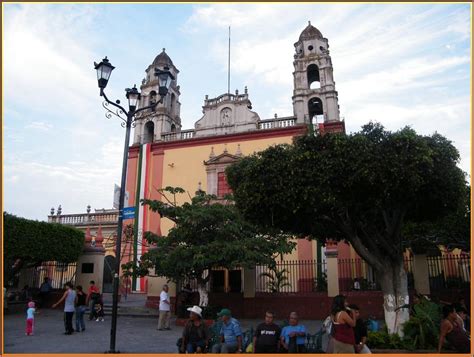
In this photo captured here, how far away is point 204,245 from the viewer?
12258 mm

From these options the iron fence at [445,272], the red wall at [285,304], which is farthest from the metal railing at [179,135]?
the iron fence at [445,272]

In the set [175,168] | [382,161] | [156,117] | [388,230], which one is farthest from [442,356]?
[156,117]

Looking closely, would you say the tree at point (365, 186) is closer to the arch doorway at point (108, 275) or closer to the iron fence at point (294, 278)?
the iron fence at point (294, 278)

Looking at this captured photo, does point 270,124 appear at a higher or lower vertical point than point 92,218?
higher

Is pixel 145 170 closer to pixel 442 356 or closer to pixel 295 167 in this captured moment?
pixel 295 167

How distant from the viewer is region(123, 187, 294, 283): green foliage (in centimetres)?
1201

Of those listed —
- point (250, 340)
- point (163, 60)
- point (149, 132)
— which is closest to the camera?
point (250, 340)

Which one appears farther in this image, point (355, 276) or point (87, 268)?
point (87, 268)

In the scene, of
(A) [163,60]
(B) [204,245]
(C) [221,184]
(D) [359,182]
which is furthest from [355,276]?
(A) [163,60]

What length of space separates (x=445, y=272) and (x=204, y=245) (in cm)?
819

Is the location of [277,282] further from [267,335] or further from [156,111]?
[156,111]

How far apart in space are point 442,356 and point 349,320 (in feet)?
6.55

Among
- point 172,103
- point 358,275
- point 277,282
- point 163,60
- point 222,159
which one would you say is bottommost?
point 277,282

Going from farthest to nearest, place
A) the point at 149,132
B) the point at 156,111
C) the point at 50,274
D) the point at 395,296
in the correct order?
1. the point at 149,132
2. the point at 156,111
3. the point at 50,274
4. the point at 395,296
